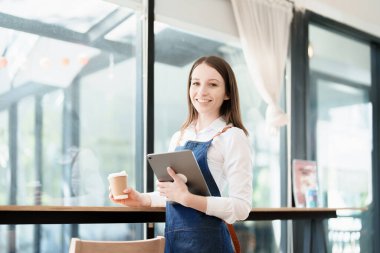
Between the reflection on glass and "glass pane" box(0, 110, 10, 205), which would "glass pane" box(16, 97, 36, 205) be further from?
the reflection on glass

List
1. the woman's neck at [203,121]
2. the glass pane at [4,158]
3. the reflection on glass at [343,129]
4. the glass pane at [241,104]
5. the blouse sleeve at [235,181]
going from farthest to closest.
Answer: the reflection on glass at [343,129] < the glass pane at [241,104] < the glass pane at [4,158] < the woman's neck at [203,121] < the blouse sleeve at [235,181]

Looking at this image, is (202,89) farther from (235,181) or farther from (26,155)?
(26,155)

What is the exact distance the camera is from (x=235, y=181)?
6.12ft

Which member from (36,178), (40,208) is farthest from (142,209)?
(36,178)

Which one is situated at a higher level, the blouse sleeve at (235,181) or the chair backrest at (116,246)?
the blouse sleeve at (235,181)

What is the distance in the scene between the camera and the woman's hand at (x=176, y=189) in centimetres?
188

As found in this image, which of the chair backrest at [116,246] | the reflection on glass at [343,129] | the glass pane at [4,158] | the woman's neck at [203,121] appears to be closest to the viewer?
the chair backrest at [116,246]

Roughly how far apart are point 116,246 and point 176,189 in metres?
0.31

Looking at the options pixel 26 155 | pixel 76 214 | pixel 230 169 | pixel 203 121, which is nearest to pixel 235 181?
pixel 230 169

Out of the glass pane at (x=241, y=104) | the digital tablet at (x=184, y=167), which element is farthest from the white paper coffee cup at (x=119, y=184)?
the glass pane at (x=241, y=104)

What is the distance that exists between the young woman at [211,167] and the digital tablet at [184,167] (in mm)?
32

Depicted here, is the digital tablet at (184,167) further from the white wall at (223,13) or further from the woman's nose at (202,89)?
the white wall at (223,13)

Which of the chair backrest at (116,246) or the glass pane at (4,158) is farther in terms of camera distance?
the glass pane at (4,158)

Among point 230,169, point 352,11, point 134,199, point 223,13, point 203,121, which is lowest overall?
point 134,199
